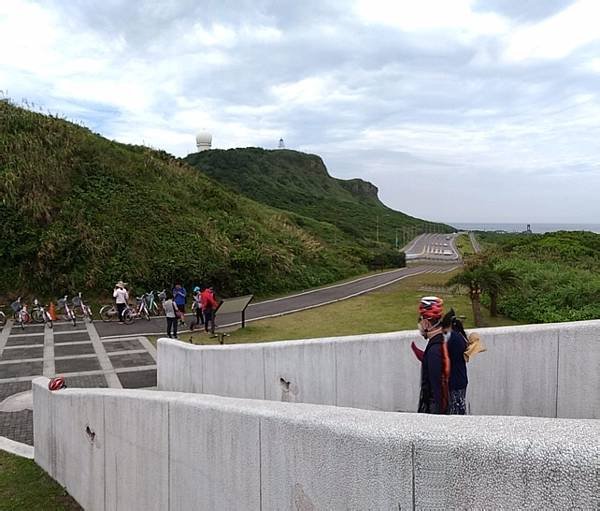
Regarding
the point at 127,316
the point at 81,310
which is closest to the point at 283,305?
the point at 127,316

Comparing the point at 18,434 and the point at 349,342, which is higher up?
the point at 349,342

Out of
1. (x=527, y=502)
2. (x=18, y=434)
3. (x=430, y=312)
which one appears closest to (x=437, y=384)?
(x=430, y=312)

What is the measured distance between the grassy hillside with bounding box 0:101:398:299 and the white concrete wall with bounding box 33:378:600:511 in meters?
17.9

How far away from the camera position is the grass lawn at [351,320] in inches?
607

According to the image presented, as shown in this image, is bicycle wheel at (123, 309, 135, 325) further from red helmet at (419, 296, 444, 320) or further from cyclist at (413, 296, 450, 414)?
cyclist at (413, 296, 450, 414)

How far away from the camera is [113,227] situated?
24094mm

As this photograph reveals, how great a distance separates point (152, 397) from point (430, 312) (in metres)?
2.66

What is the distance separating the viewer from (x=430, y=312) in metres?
3.93

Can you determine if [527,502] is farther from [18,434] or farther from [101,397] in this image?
[18,434]

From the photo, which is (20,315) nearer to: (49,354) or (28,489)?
(49,354)

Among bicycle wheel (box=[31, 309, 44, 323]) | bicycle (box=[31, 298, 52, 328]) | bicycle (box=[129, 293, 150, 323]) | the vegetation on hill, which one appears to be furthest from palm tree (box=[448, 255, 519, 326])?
bicycle wheel (box=[31, 309, 44, 323])

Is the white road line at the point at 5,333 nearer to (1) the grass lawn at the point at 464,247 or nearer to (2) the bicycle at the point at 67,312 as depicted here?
(2) the bicycle at the point at 67,312

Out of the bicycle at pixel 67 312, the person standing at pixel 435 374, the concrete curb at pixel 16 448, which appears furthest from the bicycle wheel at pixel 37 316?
the person standing at pixel 435 374

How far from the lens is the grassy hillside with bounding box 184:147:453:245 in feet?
277
